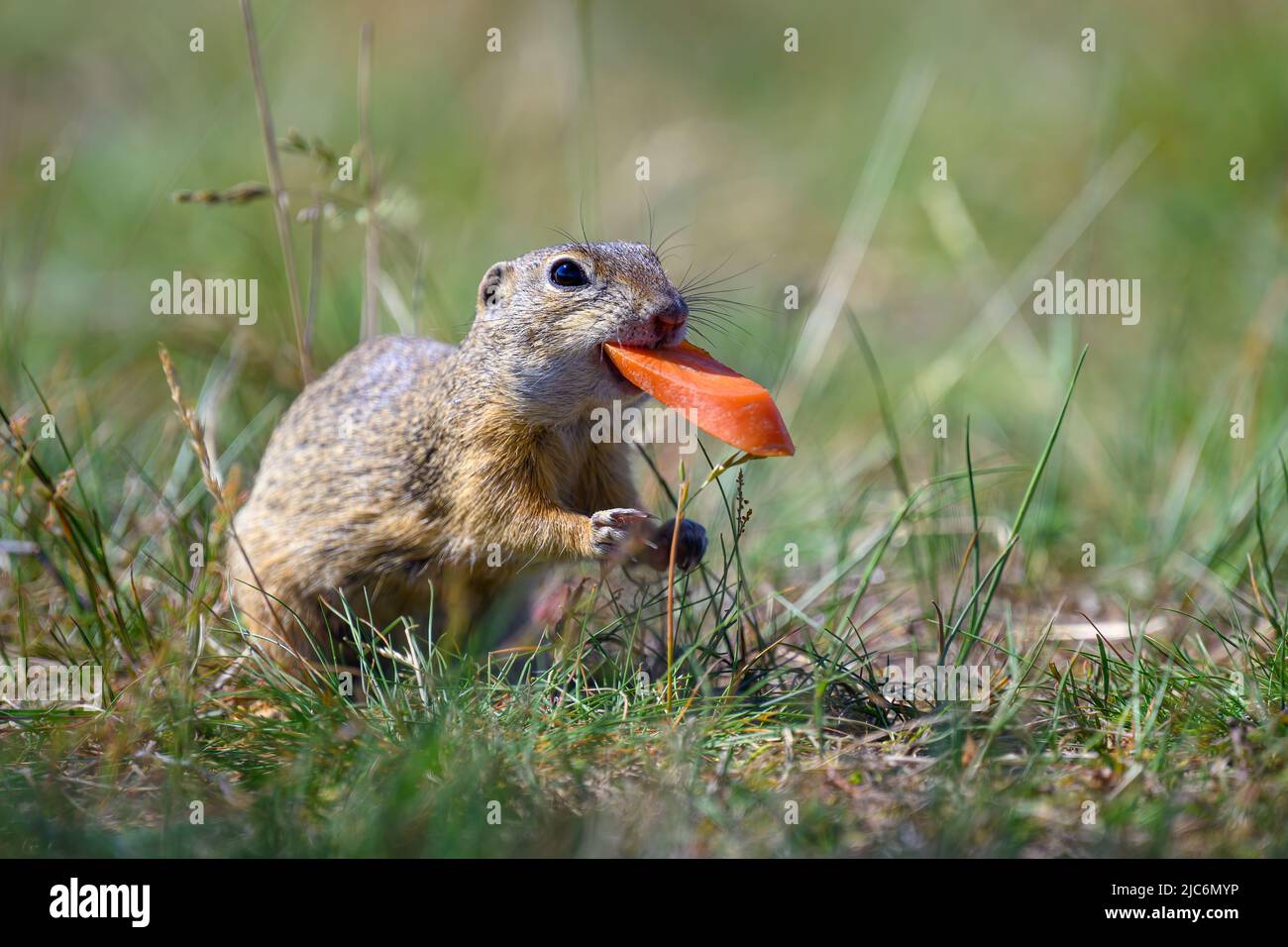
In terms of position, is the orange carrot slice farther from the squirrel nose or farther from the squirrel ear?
the squirrel ear

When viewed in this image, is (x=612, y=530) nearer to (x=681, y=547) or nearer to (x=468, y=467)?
(x=681, y=547)

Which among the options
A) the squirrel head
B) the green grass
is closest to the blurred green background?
the green grass

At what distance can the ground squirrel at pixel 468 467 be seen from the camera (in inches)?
157

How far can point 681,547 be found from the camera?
158 inches

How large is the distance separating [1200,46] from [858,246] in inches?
192

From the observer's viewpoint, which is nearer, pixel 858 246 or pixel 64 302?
pixel 858 246

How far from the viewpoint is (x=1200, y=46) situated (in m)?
9.50

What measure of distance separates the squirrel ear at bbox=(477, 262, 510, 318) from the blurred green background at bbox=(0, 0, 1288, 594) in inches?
34.1

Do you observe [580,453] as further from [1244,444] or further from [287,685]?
[1244,444]

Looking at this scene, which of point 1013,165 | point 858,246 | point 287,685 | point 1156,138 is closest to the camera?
point 287,685

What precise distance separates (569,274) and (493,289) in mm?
434

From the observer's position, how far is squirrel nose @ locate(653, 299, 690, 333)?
12.5ft
